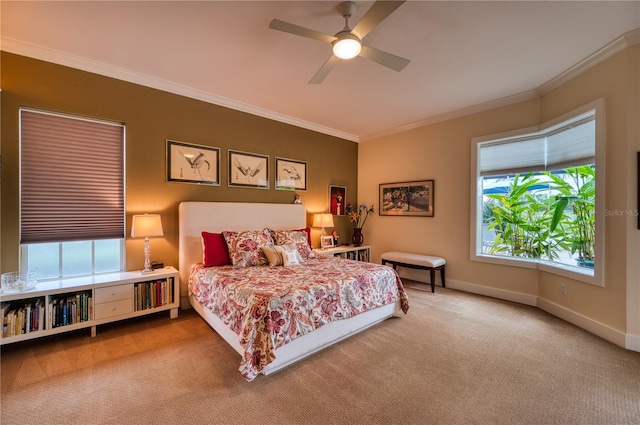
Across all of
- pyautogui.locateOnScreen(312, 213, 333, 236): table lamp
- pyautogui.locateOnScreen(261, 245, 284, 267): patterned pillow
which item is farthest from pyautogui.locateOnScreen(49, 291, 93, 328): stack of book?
pyautogui.locateOnScreen(312, 213, 333, 236): table lamp

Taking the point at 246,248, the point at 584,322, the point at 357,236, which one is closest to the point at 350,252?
the point at 357,236

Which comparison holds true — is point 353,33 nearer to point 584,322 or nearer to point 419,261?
point 419,261

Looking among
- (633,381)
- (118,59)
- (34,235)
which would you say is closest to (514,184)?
(633,381)

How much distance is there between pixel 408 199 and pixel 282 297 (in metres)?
3.58

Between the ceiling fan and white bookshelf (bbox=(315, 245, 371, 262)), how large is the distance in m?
3.01

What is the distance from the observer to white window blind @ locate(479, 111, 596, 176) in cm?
308

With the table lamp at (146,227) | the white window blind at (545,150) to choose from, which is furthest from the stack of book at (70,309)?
the white window blind at (545,150)

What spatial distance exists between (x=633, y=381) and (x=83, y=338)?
4821mm

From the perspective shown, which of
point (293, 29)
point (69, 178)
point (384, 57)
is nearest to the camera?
point (293, 29)

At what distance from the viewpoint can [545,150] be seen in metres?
3.64

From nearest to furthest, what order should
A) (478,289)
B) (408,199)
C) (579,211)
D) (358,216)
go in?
1. (579,211)
2. (478,289)
3. (408,199)
4. (358,216)

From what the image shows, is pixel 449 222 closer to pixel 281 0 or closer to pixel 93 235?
pixel 281 0

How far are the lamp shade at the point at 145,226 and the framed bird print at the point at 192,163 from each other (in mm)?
667

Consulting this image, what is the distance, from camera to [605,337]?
107 inches
